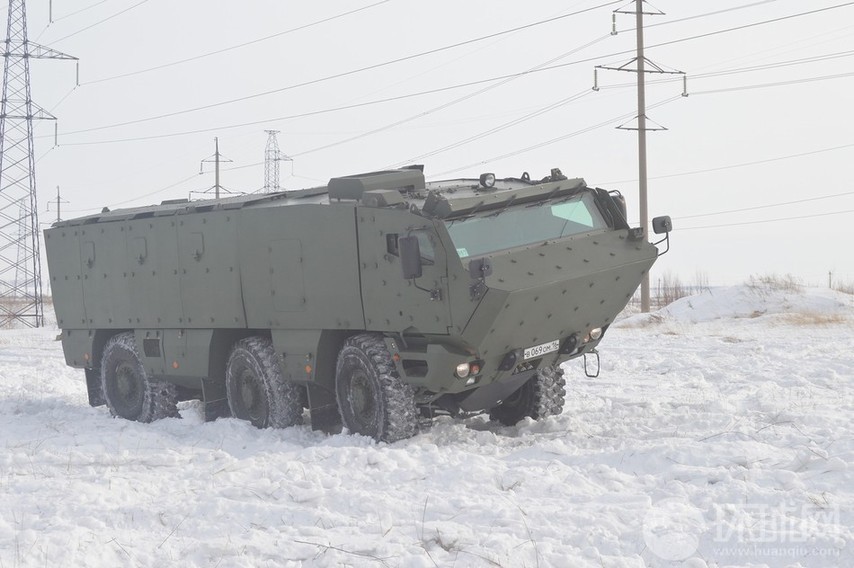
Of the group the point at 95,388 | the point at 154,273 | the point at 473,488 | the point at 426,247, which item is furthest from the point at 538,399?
the point at 95,388

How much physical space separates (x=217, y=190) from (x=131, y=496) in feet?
141

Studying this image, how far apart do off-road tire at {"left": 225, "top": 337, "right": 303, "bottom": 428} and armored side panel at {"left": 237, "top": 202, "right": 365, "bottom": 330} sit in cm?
37

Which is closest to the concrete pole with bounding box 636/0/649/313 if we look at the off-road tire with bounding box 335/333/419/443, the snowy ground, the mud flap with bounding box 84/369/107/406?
the snowy ground

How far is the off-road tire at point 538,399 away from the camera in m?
11.6

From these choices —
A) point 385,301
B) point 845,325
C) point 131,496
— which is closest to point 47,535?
point 131,496

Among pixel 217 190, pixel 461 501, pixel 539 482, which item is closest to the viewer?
pixel 461 501

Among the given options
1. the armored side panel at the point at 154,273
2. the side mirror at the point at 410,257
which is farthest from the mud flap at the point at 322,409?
the side mirror at the point at 410,257

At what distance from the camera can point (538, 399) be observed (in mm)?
11578

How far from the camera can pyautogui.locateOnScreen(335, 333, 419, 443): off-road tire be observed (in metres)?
10.1

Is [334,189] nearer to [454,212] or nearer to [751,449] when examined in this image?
[454,212]

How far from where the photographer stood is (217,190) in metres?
50.2

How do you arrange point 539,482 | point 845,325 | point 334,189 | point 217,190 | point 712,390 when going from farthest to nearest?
point 217,190, point 845,325, point 712,390, point 334,189, point 539,482

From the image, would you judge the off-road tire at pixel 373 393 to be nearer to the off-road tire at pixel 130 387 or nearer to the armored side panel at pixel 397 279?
the armored side panel at pixel 397 279

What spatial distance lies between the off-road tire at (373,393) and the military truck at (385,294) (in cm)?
2
